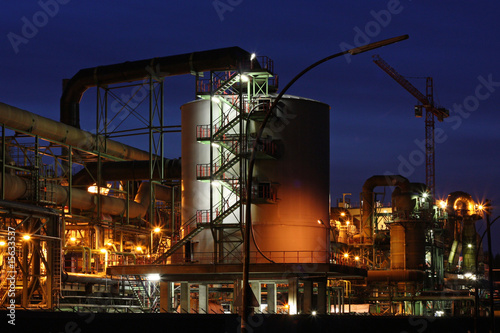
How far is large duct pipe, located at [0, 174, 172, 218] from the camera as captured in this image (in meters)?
53.5

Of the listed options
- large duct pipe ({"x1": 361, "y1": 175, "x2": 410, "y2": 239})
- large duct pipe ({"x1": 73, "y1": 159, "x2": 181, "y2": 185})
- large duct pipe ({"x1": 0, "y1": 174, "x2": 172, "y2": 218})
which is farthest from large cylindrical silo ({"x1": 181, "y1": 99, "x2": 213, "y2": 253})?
large duct pipe ({"x1": 361, "y1": 175, "x2": 410, "y2": 239})

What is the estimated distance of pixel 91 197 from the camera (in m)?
67.1

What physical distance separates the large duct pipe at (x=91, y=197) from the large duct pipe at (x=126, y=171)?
2252 millimetres

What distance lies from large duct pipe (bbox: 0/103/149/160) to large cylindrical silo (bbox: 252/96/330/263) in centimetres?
1736

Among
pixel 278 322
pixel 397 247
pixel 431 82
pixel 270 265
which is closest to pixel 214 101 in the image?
pixel 270 265

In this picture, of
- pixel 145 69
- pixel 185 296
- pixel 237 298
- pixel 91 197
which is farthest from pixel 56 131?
pixel 237 298

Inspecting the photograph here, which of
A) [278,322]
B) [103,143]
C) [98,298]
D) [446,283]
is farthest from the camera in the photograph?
[446,283]

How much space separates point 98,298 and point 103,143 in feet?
53.8

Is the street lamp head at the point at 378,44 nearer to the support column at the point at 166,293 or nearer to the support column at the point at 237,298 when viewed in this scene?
the support column at the point at 237,298

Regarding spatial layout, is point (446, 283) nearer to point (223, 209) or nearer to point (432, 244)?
point (432, 244)

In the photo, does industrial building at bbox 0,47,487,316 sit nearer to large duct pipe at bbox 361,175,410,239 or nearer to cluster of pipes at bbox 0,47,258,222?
cluster of pipes at bbox 0,47,258,222

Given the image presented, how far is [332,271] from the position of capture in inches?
1879

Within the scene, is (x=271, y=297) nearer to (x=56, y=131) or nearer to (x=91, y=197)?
(x=91, y=197)

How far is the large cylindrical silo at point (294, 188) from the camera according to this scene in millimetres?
51750
